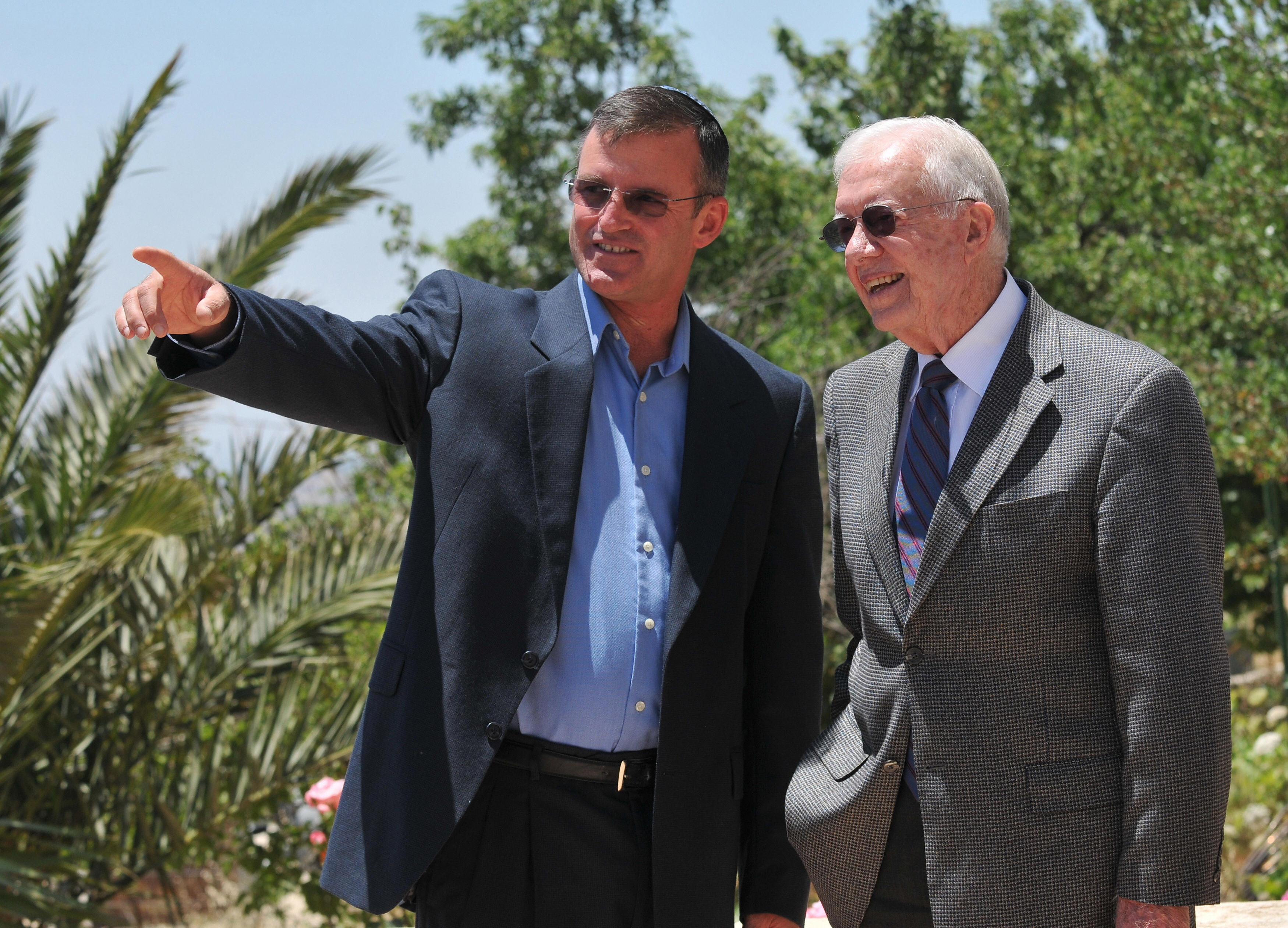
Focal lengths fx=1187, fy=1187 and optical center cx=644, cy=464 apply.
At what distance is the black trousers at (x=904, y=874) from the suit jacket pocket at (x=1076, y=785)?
20 cm

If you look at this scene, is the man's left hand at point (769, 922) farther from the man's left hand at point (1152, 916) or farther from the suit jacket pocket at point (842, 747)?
the man's left hand at point (1152, 916)

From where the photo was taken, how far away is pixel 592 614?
2.04 metres

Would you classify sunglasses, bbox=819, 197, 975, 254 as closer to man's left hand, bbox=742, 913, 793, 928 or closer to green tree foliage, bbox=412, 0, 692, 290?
man's left hand, bbox=742, 913, 793, 928

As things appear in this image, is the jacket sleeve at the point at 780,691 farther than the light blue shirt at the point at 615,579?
Yes

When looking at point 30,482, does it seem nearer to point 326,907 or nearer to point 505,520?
point 326,907

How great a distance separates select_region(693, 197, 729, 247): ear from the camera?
2.34 meters

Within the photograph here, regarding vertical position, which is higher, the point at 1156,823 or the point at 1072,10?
the point at 1072,10

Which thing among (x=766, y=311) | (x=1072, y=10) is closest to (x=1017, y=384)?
(x=766, y=311)

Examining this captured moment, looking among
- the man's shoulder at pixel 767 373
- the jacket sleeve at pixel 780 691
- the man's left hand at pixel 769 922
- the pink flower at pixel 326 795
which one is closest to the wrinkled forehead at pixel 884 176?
the man's shoulder at pixel 767 373

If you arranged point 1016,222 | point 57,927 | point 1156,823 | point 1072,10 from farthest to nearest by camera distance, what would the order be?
point 1072,10, point 1016,222, point 57,927, point 1156,823

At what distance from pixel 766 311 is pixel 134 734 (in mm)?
4379

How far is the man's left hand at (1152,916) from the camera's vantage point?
162 centimetres

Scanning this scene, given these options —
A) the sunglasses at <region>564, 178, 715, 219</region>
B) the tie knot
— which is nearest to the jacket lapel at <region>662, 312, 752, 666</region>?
the sunglasses at <region>564, 178, 715, 219</region>

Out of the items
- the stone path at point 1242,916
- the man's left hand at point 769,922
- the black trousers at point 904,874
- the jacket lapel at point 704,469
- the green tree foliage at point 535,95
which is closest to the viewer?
the black trousers at point 904,874
